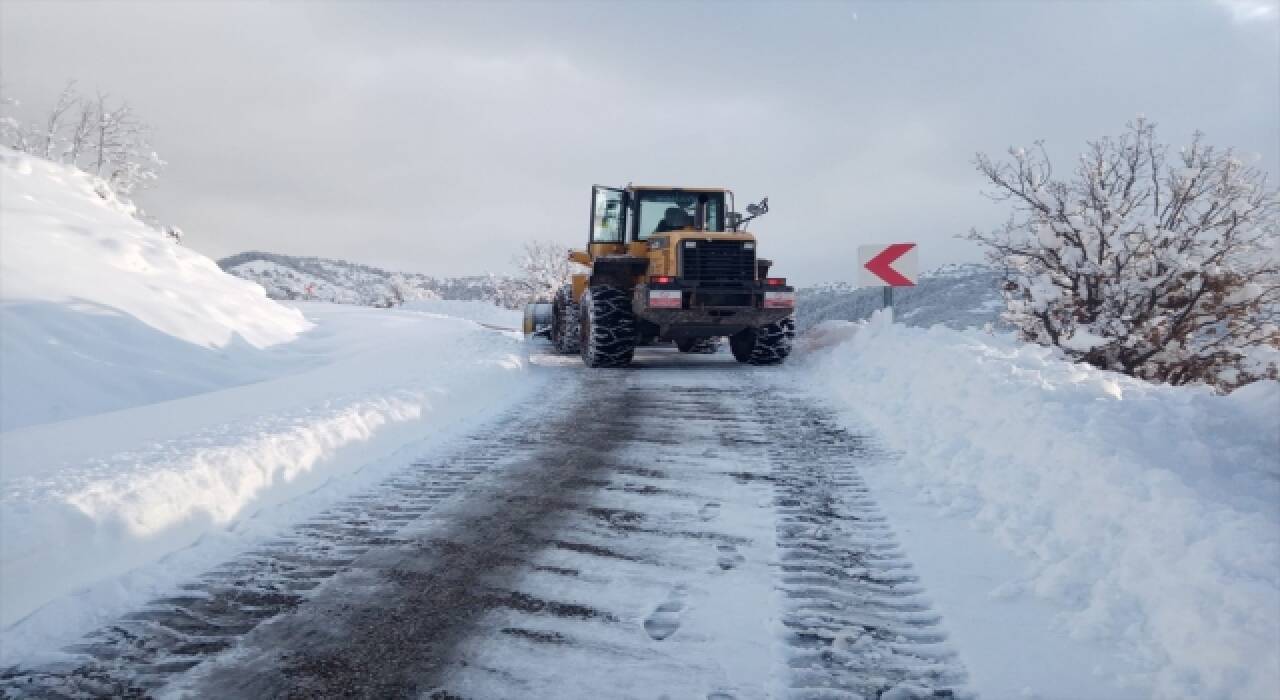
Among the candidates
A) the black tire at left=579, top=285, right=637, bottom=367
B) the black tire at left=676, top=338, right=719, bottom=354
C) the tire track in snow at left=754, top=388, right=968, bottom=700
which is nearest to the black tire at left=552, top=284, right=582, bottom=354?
the black tire at left=579, top=285, right=637, bottom=367

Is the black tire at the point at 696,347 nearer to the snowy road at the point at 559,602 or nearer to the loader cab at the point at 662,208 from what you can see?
the loader cab at the point at 662,208

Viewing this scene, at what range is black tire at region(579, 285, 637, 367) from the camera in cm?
1180

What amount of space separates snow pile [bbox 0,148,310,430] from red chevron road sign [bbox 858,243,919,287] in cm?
994

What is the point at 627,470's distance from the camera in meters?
5.22

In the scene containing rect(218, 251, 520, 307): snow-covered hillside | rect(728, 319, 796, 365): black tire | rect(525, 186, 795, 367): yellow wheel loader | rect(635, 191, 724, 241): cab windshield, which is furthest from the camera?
rect(218, 251, 520, 307): snow-covered hillside

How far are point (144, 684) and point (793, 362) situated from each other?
11.2 metres

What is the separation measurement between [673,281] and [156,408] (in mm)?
6567

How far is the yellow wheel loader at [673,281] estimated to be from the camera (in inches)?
442

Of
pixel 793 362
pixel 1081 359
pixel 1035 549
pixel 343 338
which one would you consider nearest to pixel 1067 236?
pixel 1081 359

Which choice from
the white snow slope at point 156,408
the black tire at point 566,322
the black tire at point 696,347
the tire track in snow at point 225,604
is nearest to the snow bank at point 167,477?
the white snow slope at point 156,408

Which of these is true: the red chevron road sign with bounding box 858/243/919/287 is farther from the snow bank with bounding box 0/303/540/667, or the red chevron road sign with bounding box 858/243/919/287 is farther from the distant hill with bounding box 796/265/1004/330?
the distant hill with bounding box 796/265/1004/330

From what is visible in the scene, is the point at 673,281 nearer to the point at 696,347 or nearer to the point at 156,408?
the point at 696,347

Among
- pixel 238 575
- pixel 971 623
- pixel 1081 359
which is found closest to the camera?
pixel 971 623

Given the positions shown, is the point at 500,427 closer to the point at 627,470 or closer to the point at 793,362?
the point at 627,470
